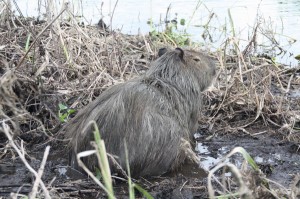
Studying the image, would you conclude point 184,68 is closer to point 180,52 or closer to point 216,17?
point 180,52

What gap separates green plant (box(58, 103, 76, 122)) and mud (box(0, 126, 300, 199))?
0.29m

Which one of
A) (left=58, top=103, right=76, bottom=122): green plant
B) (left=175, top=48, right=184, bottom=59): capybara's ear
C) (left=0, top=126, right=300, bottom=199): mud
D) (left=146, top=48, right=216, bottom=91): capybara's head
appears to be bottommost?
(left=0, top=126, right=300, bottom=199): mud

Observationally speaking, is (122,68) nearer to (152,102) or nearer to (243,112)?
(243,112)

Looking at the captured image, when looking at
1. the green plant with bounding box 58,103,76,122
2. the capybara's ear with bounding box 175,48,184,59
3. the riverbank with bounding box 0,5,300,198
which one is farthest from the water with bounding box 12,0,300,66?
the green plant with bounding box 58,103,76,122

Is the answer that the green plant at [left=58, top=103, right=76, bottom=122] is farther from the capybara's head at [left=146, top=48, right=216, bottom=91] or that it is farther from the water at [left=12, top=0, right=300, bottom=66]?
the water at [left=12, top=0, right=300, bottom=66]

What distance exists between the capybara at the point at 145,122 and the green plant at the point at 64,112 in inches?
11.0

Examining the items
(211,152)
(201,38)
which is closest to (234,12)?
(201,38)

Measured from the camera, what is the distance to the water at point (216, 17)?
21.4 ft

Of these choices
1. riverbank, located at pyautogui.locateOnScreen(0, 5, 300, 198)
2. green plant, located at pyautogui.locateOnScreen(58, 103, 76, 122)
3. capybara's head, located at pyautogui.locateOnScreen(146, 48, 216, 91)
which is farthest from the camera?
green plant, located at pyautogui.locateOnScreen(58, 103, 76, 122)

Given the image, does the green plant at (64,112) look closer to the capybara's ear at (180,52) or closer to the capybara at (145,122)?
the capybara at (145,122)

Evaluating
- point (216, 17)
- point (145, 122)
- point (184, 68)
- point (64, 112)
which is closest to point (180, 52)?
point (184, 68)

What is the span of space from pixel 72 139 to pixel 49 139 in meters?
0.42

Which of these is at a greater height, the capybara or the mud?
the capybara

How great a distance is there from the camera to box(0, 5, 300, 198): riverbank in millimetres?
3387
